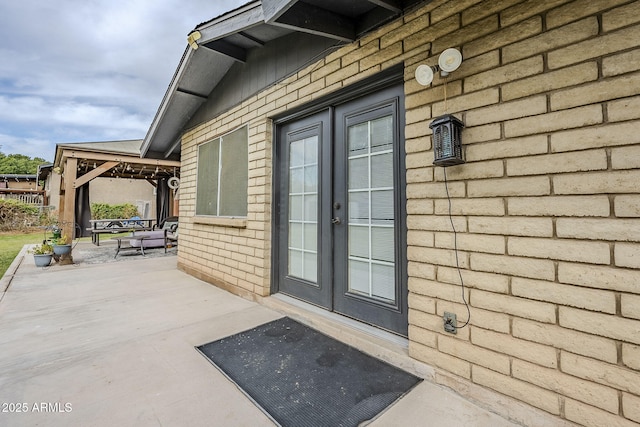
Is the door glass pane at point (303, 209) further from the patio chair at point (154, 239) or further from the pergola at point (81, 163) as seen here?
the pergola at point (81, 163)

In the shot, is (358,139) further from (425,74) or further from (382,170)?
(425,74)

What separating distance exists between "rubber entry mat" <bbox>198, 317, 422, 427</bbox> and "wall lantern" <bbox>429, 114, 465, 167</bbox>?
4.69 feet

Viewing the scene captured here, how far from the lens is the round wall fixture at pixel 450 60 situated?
1.60 m

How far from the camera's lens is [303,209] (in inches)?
122

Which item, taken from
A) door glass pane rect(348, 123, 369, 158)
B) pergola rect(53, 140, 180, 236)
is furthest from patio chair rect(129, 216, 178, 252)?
door glass pane rect(348, 123, 369, 158)

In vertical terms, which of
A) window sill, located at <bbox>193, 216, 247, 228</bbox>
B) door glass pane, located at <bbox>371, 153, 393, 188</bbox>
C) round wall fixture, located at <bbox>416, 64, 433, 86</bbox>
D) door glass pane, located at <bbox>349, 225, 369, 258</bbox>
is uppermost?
round wall fixture, located at <bbox>416, 64, 433, 86</bbox>

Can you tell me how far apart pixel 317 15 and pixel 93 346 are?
337 cm

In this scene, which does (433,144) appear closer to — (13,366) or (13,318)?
(13,366)

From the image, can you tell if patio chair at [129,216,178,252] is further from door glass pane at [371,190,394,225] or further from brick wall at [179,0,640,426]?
brick wall at [179,0,640,426]

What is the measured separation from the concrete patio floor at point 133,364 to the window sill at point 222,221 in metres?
0.97

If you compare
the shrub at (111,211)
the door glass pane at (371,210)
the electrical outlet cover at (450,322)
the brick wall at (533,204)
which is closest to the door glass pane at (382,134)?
the door glass pane at (371,210)

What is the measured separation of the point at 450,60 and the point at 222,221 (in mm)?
3367

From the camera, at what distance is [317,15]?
2250mm

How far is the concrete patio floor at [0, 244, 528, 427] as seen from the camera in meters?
1.48
